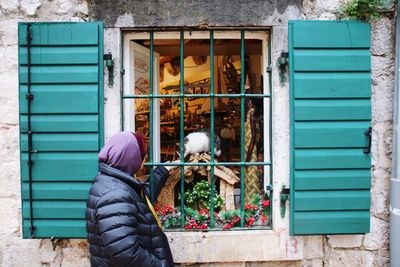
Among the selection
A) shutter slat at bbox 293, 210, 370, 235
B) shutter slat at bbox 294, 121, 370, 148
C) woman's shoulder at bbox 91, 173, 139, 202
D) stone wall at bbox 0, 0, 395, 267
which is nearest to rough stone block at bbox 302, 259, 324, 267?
stone wall at bbox 0, 0, 395, 267

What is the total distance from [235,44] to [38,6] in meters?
1.68

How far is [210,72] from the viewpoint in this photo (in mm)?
3639

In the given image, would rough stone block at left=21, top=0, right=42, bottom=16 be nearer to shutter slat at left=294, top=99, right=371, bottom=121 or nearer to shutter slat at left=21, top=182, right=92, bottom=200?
shutter slat at left=21, top=182, right=92, bottom=200

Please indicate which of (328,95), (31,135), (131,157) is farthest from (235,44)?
(31,135)

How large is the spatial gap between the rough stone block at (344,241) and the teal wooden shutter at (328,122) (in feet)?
0.71

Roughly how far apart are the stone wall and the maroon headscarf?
2.69ft

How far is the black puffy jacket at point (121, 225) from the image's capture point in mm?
2523

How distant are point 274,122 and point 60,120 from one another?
173 centimetres

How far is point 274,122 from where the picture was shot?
140 inches

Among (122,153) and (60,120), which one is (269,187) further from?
(60,120)

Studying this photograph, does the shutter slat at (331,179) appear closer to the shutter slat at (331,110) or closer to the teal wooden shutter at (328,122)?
the teal wooden shutter at (328,122)

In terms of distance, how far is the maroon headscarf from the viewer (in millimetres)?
2705

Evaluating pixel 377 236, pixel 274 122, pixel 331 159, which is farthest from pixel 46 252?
pixel 377 236

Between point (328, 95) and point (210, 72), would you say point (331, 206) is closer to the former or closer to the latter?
point (328, 95)
